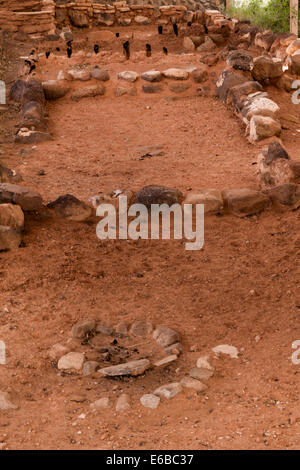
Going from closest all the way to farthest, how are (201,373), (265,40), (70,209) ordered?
(201,373)
(70,209)
(265,40)

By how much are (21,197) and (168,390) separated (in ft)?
8.68

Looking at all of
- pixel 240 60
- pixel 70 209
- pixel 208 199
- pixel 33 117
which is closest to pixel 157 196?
pixel 208 199

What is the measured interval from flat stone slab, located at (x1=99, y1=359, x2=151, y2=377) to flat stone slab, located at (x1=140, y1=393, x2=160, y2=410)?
25 centimetres

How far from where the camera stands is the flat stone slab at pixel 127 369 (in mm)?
3541

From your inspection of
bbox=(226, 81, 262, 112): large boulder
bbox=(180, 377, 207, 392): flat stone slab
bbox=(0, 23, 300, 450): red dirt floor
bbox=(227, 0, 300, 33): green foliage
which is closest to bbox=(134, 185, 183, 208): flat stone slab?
bbox=(0, 23, 300, 450): red dirt floor

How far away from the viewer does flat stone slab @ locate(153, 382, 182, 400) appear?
331cm

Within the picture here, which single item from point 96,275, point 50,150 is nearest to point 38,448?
point 96,275

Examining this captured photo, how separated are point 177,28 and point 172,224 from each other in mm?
8695

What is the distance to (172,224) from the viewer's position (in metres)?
5.54

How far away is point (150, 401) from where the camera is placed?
327 centimetres

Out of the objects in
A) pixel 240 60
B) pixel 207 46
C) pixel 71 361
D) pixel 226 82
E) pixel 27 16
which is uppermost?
pixel 27 16

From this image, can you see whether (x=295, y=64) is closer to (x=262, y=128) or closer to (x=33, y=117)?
(x=262, y=128)

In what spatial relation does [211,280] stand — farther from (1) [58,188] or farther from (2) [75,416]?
(1) [58,188]

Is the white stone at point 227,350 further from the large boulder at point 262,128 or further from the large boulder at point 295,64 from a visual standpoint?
the large boulder at point 295,64
